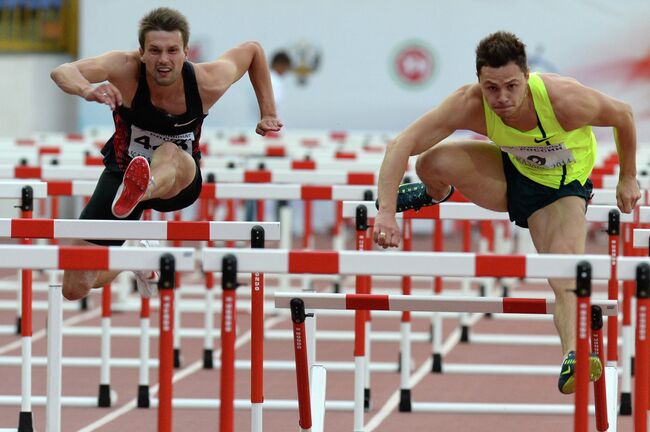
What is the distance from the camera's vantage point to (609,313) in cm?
573

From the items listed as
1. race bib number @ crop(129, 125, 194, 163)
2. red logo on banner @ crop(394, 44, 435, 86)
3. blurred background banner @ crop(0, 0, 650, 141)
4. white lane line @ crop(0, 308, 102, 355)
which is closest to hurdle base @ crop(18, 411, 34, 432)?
race bib number @ crop(129, 125, 194, 163)

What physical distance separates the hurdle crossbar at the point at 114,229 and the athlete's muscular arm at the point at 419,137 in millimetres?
438

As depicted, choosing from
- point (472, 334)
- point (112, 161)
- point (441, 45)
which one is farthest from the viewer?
point (441, 45)

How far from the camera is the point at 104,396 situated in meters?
7.46

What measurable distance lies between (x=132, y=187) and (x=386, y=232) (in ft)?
4.25

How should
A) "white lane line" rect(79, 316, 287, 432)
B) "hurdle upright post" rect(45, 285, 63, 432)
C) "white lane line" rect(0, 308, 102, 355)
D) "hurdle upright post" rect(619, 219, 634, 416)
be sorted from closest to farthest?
"hurdle upright post" rect(45, 285, 63, 432)
"white lane line" rect(79, 316, 287, 432)
"hurdle upright post" rect(619, 219, 634, 416)
"white lane line" rect(0, 308, 102, 355)

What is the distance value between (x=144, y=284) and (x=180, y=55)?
4.91 ft

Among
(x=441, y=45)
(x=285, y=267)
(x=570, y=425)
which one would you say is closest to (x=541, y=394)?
(x=570, y=425)

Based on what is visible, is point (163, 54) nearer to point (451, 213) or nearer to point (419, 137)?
point (419, 137)

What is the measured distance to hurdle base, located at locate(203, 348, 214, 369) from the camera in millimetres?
8641

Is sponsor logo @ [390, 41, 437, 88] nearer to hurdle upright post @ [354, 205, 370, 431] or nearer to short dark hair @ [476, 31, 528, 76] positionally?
hurdle upright post @ [354, 205, 370, 431]

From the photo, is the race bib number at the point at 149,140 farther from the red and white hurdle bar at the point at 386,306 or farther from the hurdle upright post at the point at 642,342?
the hurdle upright post at the point at 642,342

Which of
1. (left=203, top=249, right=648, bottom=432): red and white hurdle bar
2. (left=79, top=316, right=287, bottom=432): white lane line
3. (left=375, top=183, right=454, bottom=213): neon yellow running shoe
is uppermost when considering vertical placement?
(left=375, top=183, right=454, bottom=213): neon yellow running shoe

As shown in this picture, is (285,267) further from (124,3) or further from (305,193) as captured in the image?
(124,3)
